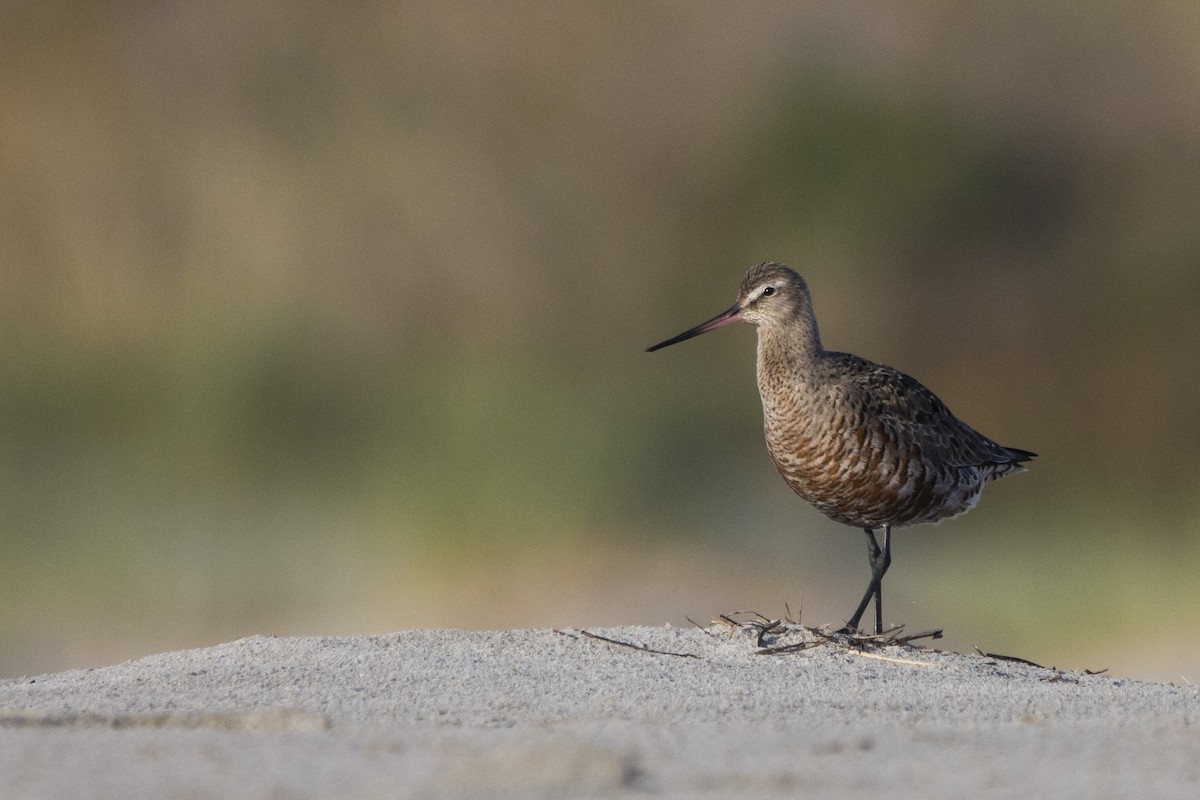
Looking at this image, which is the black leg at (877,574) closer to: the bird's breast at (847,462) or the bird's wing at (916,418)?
the bird's breast at (847,462)

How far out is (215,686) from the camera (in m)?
4.79

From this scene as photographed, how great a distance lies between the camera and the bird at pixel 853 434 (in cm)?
715

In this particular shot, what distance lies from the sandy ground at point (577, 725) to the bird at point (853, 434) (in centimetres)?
146

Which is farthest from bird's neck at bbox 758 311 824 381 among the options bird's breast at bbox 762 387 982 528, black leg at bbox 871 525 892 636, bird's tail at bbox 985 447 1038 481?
bird's tail at bbox 985 447 1038 481

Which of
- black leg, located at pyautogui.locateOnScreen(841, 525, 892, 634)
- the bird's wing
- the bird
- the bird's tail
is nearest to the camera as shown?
black leg, located at pyautogui.locateOnScreen(841, 525, 892, 634)

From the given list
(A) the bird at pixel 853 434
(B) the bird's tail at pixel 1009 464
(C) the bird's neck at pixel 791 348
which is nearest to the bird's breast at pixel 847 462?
(A) the bird at pixel 853 434

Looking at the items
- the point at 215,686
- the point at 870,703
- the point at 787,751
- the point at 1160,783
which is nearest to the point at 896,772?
the point at 787,751

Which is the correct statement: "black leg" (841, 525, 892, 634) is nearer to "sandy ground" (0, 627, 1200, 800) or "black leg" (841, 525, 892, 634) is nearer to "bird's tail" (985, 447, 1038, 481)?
"bird's tail" (985, 447, 1038, 481)

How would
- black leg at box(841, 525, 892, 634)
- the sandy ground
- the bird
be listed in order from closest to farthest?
the sandy ground
black leg at box(841, 525, 892, 634)
the bird

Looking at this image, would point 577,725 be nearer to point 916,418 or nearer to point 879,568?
point 879,568

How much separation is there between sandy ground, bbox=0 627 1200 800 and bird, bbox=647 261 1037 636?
1.46 metres

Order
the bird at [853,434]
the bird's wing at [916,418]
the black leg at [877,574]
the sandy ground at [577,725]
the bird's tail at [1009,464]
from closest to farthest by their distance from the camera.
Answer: the sandy ground at [577,725], the black leg at [877,574], the bird at [853,434], the bird's wing at [916,418], the bird's tail at [1009,464]

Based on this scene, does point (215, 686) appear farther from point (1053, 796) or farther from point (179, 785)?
point (1053, 796)

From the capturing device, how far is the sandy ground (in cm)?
322
